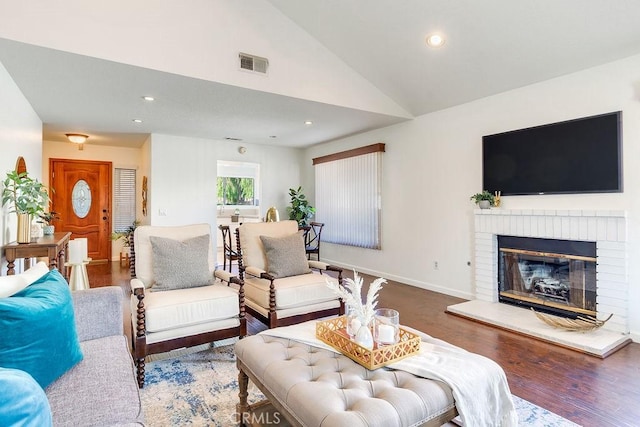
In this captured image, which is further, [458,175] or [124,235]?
[124,235]

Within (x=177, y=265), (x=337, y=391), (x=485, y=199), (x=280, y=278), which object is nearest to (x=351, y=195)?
(x=485, y=199)

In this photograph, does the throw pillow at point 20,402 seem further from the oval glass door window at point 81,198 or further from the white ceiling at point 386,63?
the oval glass door window at point 81,198

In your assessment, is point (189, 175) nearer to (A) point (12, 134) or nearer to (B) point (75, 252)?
(B) point (75, 252)

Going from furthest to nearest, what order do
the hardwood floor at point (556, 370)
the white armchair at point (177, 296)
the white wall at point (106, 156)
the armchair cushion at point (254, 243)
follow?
the white wall at point (106, 156) < the armchair cushion at point (254, 243) < the white armchair at point (177, 296) < the hardwood floor at point (556, 370)

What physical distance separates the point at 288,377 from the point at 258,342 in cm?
41

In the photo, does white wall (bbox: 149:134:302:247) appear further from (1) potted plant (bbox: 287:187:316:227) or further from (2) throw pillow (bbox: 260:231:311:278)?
(2) throw pillow (bbox: 260:231:311:278)

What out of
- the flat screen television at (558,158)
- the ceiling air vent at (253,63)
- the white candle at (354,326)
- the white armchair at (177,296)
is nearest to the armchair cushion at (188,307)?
the white armchair at (177,296)

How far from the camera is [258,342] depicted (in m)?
1.88

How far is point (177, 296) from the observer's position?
8.63 ft

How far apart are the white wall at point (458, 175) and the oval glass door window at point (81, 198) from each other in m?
5.35

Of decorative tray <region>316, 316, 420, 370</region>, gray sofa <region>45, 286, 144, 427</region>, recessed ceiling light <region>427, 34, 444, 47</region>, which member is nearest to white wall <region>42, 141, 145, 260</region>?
gray sofa <region>45, 286, 144, 427</region>

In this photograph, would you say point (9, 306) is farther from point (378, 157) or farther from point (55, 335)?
point (378, 157)

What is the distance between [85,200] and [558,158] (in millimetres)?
8146

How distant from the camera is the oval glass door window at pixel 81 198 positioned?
284 inches
